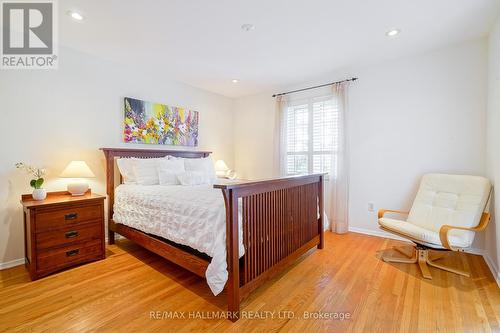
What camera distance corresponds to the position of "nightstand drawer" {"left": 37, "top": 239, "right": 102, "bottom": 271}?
219 centimetres

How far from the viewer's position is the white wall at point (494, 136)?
83.3 inches

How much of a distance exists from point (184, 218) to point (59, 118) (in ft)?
6.88

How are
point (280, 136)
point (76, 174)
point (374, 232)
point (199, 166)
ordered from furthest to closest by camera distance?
1. point (280, 136)
2. point (199, 166)
3. point (374, 232)
4. point (76, 174)

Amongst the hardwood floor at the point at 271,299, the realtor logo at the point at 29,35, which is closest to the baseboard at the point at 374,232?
the hardwood floor at the point at 271,299

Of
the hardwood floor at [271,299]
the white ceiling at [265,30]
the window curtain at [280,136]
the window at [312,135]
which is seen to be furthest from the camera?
the window curtain at [280,136]

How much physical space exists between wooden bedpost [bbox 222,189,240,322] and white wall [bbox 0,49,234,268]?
2360mm

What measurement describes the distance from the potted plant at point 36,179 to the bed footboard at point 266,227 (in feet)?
6.88

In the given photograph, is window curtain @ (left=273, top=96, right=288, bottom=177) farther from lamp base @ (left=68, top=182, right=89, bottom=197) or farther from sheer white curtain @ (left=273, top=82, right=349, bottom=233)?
lamp base @ (left=68, top=182, right=89, bottom=197)

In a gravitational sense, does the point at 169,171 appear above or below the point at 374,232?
above

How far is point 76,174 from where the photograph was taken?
8.41 feet

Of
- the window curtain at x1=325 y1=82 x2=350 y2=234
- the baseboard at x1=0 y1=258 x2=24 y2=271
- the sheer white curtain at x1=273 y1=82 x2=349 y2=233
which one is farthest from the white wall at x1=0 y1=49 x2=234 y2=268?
the window curtain at x1=325 y1=82 x2=350 y2=234

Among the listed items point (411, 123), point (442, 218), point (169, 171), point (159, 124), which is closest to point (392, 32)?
point (411, 123)

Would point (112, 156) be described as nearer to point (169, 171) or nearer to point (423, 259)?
point (169, 171)

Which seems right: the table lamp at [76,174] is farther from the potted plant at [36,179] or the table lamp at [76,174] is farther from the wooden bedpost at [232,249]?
the wooden bedpost at [232,249]
